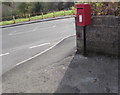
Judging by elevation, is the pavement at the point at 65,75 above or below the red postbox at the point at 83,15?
below

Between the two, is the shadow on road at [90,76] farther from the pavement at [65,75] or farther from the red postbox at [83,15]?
the red postbox at [83,15]

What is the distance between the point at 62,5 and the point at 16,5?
439 inches

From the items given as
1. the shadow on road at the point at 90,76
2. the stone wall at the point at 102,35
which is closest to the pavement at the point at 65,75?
the shadow on road at the point at 90,76

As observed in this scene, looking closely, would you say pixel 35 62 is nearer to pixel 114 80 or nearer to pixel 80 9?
pixel 80 9

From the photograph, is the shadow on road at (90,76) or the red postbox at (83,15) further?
the red postbox at (83,15)

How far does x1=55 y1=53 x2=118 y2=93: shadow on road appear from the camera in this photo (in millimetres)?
3666

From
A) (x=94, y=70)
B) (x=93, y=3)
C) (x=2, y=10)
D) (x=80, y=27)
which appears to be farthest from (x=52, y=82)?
(x=2, y=10)

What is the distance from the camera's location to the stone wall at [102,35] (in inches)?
198

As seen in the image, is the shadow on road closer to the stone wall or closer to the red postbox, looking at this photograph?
the stone wall

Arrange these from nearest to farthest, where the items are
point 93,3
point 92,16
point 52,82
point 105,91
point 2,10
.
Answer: point 105,91 → point 52,82 → point 92,16 → point 93,3 → point 2,10

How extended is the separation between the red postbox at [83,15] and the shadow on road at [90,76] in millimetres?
1253

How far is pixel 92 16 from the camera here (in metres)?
5.38

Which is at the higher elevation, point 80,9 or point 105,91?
point 80,9

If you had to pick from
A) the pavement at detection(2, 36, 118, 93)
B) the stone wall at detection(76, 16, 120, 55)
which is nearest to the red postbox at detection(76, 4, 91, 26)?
the stone wall at detection(76, 16, 120, 55)
